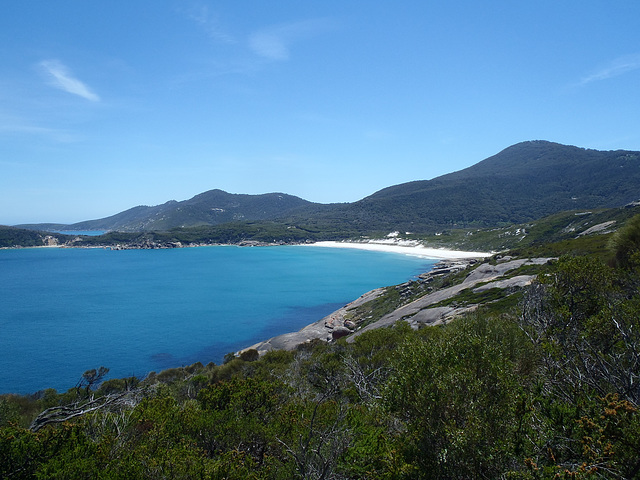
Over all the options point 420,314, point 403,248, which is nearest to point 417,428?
point 420,314

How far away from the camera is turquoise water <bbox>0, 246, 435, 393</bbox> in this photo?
128 ft

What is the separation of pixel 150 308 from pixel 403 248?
120 m

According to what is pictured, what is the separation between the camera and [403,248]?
163 meters

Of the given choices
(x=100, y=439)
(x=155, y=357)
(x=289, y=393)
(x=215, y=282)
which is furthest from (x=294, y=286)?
(x=100, y=439)

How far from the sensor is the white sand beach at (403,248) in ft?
418

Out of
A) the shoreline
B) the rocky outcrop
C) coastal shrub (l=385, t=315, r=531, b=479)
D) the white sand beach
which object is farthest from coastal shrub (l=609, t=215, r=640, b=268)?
the white sand beach

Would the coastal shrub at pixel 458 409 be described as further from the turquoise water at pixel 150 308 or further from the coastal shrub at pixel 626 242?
the turquoise water at pixel 150 308

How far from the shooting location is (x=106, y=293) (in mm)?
75625

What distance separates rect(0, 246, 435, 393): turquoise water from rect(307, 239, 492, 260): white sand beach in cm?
1702

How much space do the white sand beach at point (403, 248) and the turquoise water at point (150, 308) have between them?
1702 cm

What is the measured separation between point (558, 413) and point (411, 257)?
425 ft

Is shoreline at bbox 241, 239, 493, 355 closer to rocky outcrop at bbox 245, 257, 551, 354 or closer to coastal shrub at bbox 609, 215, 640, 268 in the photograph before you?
rocky outcrop at bbox 245, 257, 551, 354

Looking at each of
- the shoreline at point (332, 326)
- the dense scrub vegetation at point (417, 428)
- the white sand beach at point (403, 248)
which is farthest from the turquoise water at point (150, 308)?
the dense scrub vegetation at point (417, 428)

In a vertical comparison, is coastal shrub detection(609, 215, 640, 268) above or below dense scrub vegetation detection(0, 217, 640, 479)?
above
